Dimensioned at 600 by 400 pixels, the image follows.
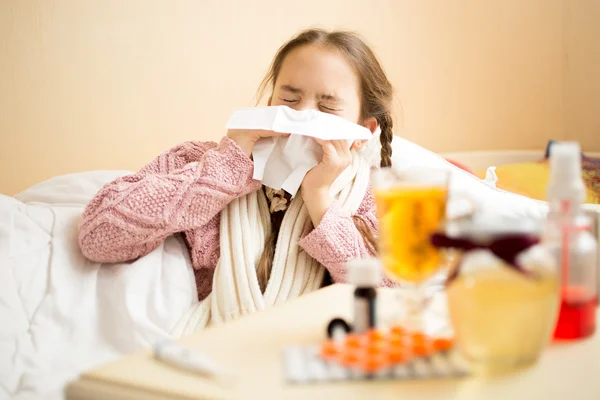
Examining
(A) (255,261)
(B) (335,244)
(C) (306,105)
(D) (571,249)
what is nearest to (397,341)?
(D) (571,249)

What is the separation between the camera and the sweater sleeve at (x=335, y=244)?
1249 millimetres

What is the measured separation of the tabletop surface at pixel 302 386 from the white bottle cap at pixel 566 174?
0.15 meters

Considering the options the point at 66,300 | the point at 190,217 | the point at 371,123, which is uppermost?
the point at 371,123

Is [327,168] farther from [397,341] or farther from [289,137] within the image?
[397,341]

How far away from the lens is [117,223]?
1239 millimetres

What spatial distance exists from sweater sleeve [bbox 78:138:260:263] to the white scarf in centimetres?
5

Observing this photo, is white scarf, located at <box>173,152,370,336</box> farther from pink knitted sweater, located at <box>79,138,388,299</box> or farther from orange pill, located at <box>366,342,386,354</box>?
orange pill, located at <box>366,342,386,354</box>

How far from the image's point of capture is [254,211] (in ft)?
4.55

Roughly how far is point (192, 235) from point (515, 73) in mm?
1776

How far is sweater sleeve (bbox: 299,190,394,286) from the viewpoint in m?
1.25

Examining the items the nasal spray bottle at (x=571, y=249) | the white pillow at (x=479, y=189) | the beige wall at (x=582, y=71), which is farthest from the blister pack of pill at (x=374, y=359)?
the beige wall at (x=582, y=71)

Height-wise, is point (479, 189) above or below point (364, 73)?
below

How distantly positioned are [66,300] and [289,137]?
49 cm

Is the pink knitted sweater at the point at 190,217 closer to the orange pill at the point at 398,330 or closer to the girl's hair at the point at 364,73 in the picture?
the girl's hair at the point at 364,73
